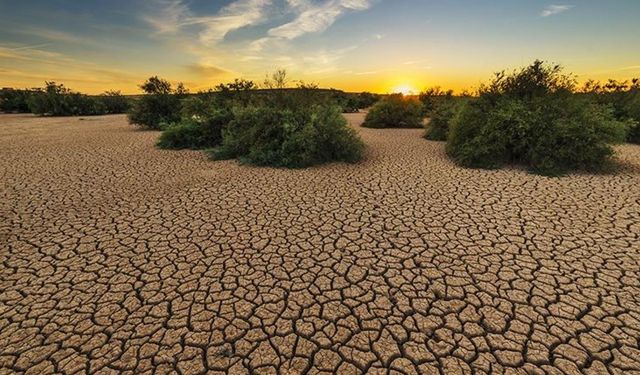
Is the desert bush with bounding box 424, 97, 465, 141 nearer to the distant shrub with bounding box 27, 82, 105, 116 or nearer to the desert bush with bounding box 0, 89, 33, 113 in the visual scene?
the distant shrub with bounding box 27, 82, 105, 116

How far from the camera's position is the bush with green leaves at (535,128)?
7457mm

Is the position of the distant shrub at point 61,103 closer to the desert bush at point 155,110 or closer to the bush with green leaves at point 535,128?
the desert bush at point 155,110

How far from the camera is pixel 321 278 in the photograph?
3.31 m

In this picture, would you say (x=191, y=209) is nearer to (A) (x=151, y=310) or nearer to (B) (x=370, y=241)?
(A) (x=151, y=310)

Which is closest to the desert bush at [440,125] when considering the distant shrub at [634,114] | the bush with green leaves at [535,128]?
the bush with green leaves at [535,128]

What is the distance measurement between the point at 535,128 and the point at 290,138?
6633 mm

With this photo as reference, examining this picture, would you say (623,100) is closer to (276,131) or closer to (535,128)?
(535,128)

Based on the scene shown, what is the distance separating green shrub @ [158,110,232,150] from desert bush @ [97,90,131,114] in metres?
21.6

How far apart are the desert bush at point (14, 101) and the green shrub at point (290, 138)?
30134mm

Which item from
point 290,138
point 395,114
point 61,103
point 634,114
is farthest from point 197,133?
point 61,103

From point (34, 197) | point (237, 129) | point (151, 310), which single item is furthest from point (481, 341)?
point (237, 129)

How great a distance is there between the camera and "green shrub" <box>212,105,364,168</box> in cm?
825

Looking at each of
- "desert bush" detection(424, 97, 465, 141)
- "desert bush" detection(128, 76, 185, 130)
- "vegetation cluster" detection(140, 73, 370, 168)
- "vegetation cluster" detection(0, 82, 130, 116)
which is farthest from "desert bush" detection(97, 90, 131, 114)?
"desert bush" detection(424, 97, 465, 141)

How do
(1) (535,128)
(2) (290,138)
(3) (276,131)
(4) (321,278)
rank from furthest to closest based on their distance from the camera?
1. (3) (276,131)
2. (2) (290,138)
3. (1) (535,128)
4. (4) (321,278)
